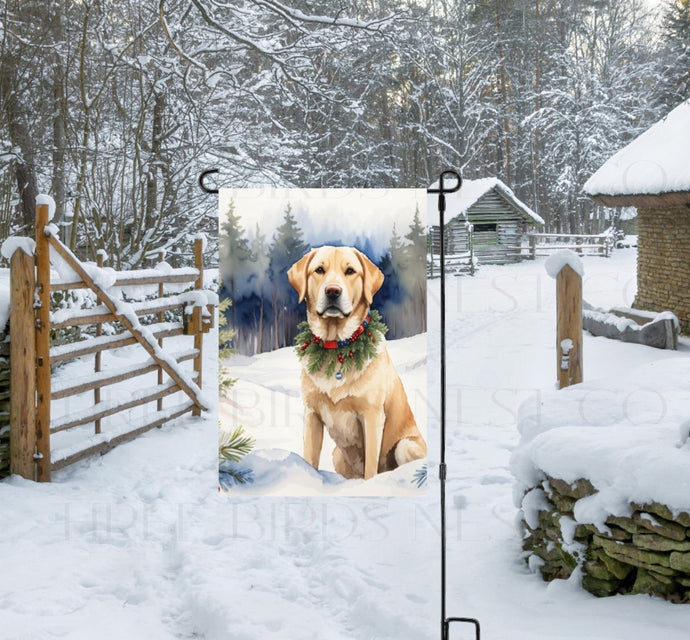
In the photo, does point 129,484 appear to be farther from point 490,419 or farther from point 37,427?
point 490,419

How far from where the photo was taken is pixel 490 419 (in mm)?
8430

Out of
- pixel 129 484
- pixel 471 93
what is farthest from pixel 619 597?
pixel 471 93

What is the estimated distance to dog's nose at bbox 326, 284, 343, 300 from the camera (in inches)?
123

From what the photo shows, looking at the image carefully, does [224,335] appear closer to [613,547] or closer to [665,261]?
[613,547]

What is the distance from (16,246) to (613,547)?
4009mm

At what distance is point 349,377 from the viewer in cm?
325

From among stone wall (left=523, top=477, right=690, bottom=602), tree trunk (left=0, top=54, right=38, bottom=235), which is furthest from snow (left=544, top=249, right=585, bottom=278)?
tree trunk (left=0, top=54, right=38, bottom=235)

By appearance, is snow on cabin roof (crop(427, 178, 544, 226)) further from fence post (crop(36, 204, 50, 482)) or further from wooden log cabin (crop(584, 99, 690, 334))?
fence post (crop(36, 204, 50, 482))

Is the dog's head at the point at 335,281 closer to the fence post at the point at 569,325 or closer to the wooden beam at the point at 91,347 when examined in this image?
the fence post at the point at 569,325

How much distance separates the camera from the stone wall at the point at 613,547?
3.33 metres

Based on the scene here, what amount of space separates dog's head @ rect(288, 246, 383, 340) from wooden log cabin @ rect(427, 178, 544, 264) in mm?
19909

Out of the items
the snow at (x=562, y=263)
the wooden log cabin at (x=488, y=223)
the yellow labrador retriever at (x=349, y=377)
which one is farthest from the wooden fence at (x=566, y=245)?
the yellow labrador retriever at (x=349, y=377)

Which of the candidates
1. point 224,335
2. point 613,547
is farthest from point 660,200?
point 224,335

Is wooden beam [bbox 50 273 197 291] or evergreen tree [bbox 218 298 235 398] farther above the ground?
wooden beam [bbox 50 273 197 291]
